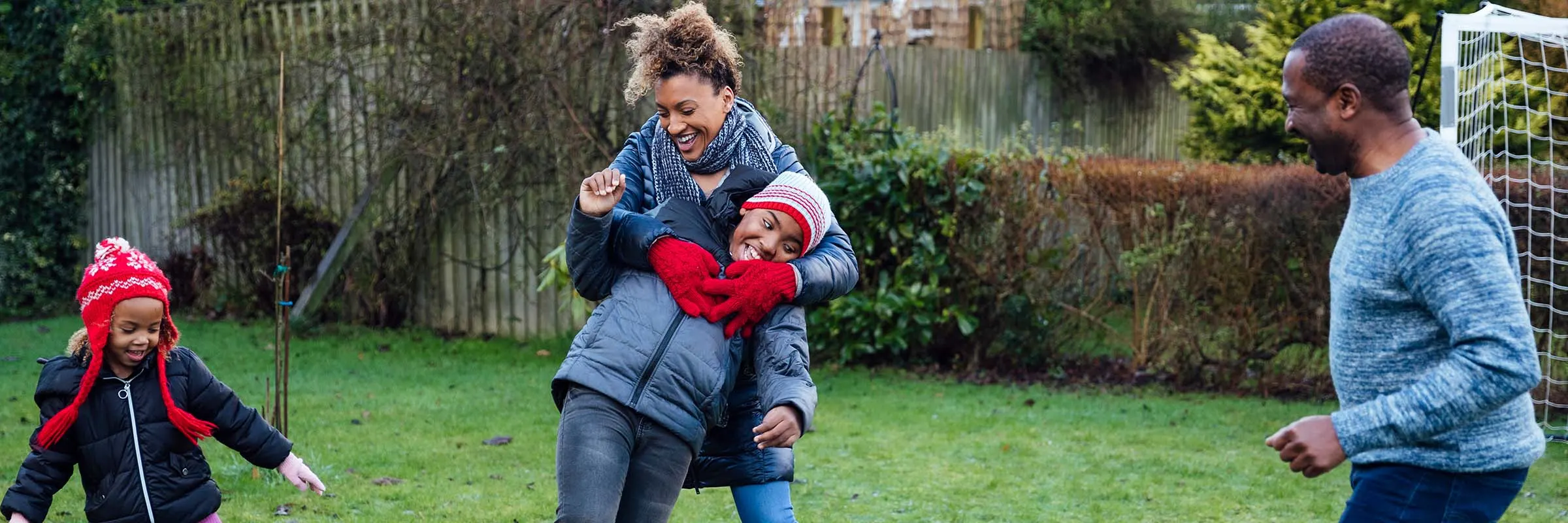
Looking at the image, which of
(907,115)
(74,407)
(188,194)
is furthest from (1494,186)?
(188,194)

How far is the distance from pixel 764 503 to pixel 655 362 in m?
0.58

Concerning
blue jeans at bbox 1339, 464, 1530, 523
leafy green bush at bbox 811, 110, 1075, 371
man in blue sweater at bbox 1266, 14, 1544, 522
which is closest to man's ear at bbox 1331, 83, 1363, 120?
man in blue sweater at bbox 1266, 14, 1544, 522

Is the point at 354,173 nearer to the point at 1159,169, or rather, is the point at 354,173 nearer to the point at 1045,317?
the point at 1045,317

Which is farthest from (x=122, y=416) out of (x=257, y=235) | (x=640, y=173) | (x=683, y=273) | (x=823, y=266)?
(x=257, y=235)

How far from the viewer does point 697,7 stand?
130 inches

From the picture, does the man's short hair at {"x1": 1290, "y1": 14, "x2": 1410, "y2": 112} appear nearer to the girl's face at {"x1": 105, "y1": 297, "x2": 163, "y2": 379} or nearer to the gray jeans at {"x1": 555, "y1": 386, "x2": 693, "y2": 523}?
the gray jeans at {"x1": 555, "y1": 386, "x2": 693, "y2": 523}

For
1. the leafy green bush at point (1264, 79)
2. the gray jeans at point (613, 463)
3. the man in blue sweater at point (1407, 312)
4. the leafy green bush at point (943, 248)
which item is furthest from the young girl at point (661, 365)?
the leafy green bush at point (1264, 79)

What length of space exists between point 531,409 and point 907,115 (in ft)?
17.8

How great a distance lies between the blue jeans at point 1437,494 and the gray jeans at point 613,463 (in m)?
1.53

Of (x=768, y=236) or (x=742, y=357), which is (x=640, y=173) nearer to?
(x=768, y=236)

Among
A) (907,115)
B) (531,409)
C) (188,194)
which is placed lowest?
(531,409)

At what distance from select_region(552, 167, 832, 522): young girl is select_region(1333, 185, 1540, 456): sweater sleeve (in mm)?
1281

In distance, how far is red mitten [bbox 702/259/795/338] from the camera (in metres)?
3.10

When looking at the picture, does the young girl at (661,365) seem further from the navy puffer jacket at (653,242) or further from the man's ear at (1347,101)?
the man's ear at (1347,101)
